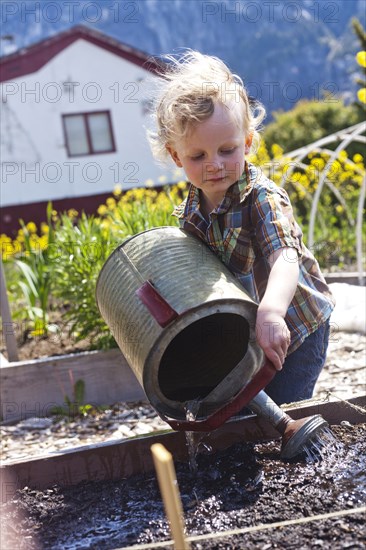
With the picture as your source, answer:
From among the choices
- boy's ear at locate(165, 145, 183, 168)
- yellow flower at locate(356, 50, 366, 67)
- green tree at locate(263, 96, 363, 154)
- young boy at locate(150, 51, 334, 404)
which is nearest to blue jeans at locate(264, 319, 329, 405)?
young boy at locate(150, 51, 334, 404)

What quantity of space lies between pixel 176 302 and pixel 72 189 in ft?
55.7

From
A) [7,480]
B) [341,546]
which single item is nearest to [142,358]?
[7,480]

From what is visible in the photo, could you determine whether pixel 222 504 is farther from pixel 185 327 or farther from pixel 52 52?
pixel 52 52

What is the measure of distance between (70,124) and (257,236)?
17149 mm

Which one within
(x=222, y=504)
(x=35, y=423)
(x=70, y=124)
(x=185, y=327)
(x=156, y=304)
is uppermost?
(x=70, y=124)

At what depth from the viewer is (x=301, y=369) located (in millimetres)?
2322

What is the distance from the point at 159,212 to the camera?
392 cm

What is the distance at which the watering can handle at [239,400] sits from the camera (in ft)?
5.84

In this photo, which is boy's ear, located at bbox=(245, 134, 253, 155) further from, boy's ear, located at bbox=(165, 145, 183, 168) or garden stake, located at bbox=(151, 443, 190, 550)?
garden stake, located at bbox=(151, 443, 190, 550)

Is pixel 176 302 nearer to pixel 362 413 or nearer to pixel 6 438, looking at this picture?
pixel 362 413

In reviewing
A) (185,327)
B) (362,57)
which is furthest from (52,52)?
(185,327)

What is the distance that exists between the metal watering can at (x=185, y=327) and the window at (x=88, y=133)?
1666 centimetres

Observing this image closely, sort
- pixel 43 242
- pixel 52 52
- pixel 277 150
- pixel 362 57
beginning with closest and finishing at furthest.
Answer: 1. pixel 362 57
2. pixel 43 242
3. pixel 277 150
4. pixel 52 52

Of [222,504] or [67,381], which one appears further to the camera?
[67,381]
